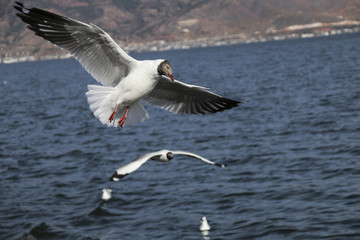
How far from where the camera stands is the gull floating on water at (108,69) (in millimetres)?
8800

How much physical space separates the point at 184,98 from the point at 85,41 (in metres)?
2.44

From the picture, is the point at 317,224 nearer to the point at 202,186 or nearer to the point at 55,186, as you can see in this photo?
the point at 202,186

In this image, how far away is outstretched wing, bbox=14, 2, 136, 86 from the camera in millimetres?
9172

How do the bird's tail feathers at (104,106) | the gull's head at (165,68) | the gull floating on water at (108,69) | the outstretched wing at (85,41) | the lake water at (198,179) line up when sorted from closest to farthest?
the gull's head at (165,68) → the gull floating on water at (108,69) → the outstretched wing at (85,41) → the bird's tail feathers at (104,106) → the lake water at (198,179)

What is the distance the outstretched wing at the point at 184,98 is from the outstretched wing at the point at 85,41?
3.44 ft

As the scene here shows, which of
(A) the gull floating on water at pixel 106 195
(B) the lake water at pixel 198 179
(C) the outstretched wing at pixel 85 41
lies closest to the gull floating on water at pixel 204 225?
(B) the lake water at pixel 198 179

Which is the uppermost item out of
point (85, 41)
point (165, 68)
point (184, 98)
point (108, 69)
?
point (85, 41)

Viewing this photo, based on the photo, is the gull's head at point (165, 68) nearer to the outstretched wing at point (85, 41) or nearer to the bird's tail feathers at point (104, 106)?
the outstretched wing at point (85, 41)

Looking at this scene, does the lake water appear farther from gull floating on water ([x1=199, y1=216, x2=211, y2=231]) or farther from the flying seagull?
the flying seagull

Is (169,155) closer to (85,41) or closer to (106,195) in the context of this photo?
(85,41)

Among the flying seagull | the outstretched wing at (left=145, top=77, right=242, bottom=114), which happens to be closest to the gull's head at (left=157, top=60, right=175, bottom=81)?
the flying seagull

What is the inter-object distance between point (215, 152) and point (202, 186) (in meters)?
5.19

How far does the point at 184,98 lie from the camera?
11062 mm

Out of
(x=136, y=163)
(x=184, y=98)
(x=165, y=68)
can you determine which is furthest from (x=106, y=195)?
(x=136, y=163)
